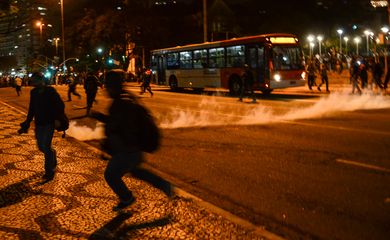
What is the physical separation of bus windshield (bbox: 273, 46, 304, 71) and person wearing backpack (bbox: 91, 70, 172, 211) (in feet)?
63.5

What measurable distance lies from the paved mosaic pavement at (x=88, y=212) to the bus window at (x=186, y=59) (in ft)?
74.2

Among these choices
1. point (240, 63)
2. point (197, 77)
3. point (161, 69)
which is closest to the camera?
point (240, 63)

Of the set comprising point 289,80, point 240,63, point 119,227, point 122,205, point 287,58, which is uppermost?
point 287,58

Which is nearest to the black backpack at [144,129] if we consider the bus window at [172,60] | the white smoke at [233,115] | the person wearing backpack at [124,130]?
the person wearing backpack at [124,130]

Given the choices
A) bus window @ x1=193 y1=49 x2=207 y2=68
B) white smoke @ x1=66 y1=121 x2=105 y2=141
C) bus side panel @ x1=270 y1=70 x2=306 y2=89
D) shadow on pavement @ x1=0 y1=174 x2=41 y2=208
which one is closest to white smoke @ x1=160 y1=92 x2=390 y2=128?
white smoke @ x1=66 y1=121 x2=105 y2=141

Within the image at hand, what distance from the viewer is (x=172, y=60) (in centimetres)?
3294

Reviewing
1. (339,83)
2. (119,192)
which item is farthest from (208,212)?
(339,83)

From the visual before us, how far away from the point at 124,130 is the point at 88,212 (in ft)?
4.14

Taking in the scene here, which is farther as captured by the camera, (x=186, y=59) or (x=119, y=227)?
(x=186, y=59)

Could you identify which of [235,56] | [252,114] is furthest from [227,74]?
[252,114]

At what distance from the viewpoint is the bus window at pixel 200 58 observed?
94.2 ft

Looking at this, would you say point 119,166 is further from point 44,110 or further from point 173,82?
point 173,82

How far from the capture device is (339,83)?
1298 inches

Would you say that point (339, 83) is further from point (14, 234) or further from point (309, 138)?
point (14, 234)
